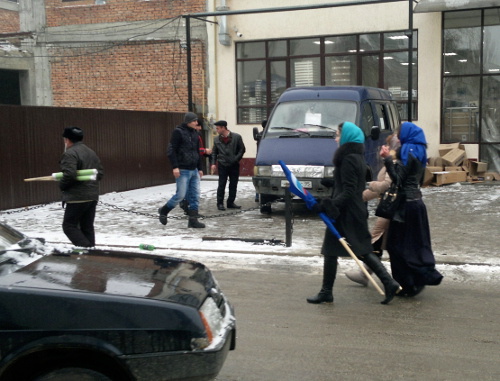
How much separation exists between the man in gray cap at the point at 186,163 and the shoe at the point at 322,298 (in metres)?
4.85

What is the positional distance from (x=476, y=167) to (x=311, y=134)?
7.05 meters

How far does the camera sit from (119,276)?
4.16m

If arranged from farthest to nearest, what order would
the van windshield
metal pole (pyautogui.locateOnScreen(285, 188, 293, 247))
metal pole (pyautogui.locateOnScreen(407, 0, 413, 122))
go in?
1. metal pole (pyautogui.locateOnScreen(407, 0, 413, 122))
2. the van windshield
3. metal pole (pyautogui.locateOnScreen(285, 188, 293, 247))

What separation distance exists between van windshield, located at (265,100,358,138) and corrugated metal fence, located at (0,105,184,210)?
4.99 metres

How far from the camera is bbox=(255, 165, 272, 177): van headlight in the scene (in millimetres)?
12352

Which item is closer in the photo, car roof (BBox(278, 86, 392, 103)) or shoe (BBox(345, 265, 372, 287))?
shoe (BBox(345, 265, 372, 287))

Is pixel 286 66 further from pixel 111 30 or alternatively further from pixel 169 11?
pixel 111 30

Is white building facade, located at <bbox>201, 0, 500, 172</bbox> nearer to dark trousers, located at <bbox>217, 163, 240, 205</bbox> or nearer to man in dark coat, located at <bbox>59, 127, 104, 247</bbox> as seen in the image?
dark trousers, located at <bbox>217, 163, 240, 205</bbox>

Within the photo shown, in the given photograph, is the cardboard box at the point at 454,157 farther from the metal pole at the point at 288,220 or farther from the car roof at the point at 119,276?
the car roof at the point at 119,276

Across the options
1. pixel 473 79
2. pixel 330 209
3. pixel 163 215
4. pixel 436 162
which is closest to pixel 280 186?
pixel 163 215

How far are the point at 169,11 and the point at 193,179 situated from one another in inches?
429

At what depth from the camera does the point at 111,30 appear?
2180 centimetres

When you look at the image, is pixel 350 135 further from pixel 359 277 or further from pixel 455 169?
pixel 455 169

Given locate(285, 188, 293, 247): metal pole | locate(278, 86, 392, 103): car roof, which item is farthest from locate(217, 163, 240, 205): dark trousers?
locate(285, 188, 293, 247): metal pole
